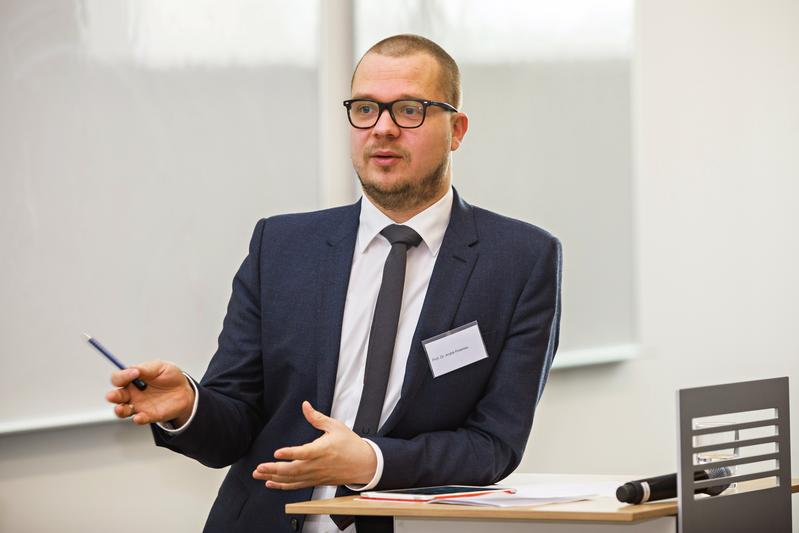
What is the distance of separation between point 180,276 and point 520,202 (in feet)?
5.50

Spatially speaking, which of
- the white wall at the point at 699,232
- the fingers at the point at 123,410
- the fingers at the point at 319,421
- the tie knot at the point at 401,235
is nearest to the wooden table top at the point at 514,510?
the fingers at the point at 319,421

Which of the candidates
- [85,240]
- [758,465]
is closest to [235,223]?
[85,240]

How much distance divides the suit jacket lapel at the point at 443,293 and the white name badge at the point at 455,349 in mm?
20

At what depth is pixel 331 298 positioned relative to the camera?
250cm

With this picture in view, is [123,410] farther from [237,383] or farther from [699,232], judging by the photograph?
[699,232]

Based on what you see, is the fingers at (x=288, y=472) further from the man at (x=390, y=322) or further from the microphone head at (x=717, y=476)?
the microphone head at (x=717, y=476)

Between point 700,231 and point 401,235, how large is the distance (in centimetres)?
319

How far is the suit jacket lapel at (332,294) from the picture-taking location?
2436 millimetres

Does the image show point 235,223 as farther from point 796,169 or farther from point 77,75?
point 796,169

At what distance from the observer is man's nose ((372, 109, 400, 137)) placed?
2.43m

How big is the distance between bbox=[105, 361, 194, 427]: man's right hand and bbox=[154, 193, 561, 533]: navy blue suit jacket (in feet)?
0.21

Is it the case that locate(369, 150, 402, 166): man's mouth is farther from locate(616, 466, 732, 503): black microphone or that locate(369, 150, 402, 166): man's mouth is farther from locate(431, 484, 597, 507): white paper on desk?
locate(616, 466, 732, 503): black microphone

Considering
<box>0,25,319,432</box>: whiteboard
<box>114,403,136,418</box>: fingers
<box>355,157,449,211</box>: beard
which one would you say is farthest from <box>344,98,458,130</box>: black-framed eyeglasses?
<box>0,25,319,432</box>: whiteboard

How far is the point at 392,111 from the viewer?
2.46 m
